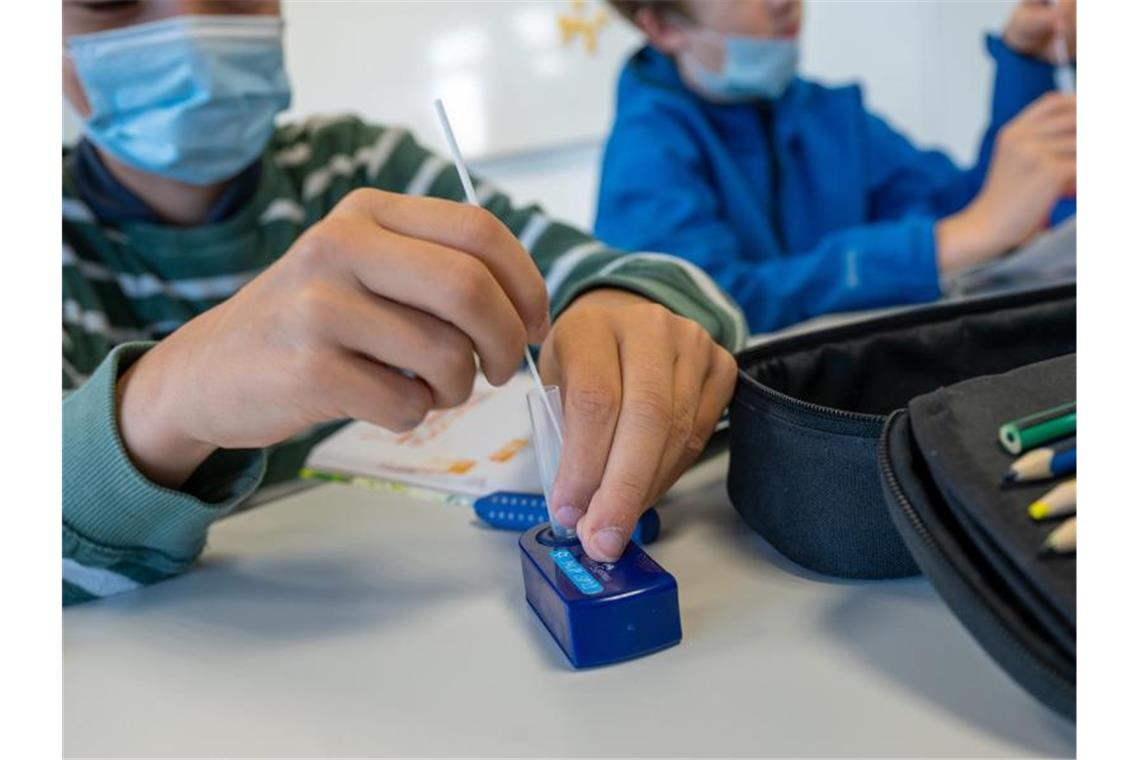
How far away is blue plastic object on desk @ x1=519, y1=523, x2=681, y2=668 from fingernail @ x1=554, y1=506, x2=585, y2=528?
0.08 feet

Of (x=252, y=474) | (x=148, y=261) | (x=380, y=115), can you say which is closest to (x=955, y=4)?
(x=380, y=115)

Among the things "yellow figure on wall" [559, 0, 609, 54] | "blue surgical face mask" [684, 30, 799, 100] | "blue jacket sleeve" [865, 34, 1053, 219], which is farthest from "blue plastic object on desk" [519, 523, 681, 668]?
"yellow figure on wall" [559, 0, 609, 54]

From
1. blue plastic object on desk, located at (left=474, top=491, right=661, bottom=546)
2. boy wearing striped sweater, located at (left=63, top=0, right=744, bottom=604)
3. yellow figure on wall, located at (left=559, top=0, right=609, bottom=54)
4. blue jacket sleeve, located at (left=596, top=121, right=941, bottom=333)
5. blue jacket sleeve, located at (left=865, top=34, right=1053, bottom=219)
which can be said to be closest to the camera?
boy wearing striped sweater, located at (left=63, top=0, right=744, bottom=604)

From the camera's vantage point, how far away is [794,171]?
1.15 meters

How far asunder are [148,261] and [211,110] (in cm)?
14

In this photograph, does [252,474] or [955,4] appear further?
[955,4]

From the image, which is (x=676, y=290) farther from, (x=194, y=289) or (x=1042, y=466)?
(x=194, y=289)

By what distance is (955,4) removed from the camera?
1.80 m

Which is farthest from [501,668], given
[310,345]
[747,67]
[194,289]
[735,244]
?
[747,67]

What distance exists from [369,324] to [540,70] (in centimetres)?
177

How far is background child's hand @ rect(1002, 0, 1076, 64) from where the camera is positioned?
3.57 ft

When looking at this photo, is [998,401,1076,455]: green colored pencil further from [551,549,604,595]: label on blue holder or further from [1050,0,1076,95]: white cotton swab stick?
[1050,0,1076,95]: white cotton swab stick

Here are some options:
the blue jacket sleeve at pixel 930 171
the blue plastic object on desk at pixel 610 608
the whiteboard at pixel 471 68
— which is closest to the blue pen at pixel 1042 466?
the blue plastic object on desk at pixel 610 608

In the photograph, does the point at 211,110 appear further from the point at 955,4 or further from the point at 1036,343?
the point at 955,4
